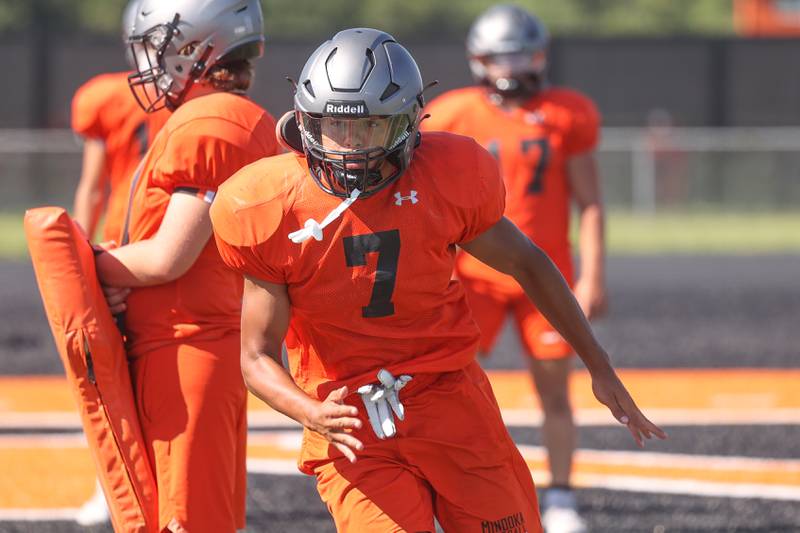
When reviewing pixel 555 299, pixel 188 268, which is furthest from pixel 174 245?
pixel 555 299

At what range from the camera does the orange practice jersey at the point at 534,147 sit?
20.7 ft

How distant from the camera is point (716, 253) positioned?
58.5ft

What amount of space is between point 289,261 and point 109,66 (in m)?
17.6

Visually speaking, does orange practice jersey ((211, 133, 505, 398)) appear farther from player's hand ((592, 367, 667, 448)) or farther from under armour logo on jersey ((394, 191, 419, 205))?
player's hand ((592, 367, 667, 448))

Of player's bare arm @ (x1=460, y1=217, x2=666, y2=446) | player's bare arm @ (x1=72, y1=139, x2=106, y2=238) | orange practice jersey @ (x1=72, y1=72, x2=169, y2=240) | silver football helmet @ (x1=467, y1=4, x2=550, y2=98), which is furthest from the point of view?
silver football helmet @ (x1=467, y1=4, x2=550, y2=98)

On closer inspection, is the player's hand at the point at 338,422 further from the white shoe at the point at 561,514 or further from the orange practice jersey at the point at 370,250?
the white shoe at the point at 561,514

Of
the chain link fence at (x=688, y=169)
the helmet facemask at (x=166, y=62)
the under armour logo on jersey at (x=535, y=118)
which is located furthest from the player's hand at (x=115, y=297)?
the chain link fence at (x=688, y=169)

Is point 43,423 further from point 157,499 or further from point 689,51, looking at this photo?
point 689,51

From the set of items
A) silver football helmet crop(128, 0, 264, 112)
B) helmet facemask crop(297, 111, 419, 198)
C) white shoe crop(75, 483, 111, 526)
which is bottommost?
white shoe crop(75, 483, 111, 526)

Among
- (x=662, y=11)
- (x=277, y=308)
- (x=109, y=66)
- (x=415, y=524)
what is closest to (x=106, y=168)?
(x=277, y=308)

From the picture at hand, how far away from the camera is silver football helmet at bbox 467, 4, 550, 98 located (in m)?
6.34

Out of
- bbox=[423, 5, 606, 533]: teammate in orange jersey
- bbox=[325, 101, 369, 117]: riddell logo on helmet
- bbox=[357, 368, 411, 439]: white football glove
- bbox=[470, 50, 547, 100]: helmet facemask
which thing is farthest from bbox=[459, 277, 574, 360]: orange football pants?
bbox=[325, 101, 369, 117]: riddell logo on helmet

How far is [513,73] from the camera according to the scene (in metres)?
6.36

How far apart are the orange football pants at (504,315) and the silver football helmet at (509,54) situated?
0.92m
